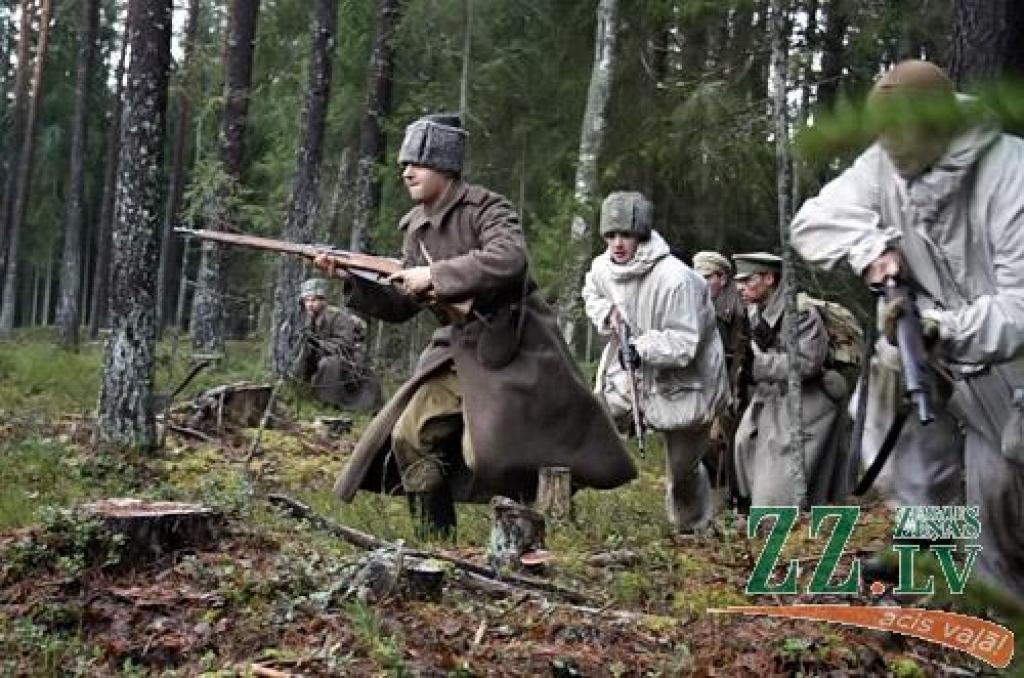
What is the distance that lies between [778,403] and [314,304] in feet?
28.0

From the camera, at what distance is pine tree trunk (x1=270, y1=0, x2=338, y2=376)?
1638 centimetres

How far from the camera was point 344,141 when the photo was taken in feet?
73.8

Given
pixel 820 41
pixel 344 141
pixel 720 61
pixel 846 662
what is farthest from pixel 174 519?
pixel 344 141

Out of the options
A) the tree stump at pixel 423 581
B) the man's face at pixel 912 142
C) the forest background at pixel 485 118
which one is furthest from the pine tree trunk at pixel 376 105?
the man's face at pixel 912 142

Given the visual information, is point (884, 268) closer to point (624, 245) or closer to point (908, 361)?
point (908, 361)

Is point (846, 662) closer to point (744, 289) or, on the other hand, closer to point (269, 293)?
point (744, 289)

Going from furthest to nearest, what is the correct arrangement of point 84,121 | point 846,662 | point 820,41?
point 84,121
point 820,41
point 846,662

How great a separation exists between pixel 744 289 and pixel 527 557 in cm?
403

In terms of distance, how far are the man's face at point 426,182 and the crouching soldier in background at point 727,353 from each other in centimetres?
260

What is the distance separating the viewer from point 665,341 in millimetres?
7590

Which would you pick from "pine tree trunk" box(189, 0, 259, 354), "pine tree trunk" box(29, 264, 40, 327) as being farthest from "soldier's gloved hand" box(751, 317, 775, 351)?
"pine tree trunk" box(29, 264, 40, 327)

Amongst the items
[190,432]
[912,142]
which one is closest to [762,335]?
[190,432]

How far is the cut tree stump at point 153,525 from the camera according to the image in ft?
15.4

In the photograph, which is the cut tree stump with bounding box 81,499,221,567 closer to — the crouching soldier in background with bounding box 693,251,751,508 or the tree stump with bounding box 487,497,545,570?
the tree stump with bounding box 487,497,545,570
